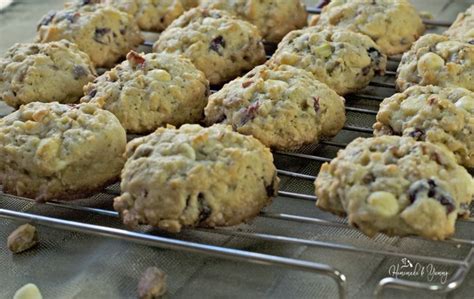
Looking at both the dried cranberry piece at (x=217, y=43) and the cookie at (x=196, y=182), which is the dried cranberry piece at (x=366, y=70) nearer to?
the dried cranberry piece at (x=217, y=43)

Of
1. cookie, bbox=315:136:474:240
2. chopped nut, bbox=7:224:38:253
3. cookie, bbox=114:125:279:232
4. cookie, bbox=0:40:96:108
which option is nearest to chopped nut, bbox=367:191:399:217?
cookie, bbox=315:136:474:240

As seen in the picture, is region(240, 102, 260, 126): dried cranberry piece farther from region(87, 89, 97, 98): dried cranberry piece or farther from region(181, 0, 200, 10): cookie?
region(181, 0, 200, 10): cookie

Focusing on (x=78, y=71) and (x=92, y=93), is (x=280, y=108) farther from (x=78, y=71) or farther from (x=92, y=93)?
(x=78, y=71)

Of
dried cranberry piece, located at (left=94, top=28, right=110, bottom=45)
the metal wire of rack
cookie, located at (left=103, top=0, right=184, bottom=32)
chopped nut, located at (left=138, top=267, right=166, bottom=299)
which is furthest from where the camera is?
cookie, located at (left=103, top=0, right=184, bottom=32)

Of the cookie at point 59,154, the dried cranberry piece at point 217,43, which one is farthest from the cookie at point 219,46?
the cookie at point 59,154

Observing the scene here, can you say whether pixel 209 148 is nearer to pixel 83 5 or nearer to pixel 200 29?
→ pixel 200 29

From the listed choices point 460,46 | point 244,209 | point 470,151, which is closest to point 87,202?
point 244,209

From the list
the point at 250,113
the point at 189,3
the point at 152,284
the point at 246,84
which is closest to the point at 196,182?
the point at 152,284
